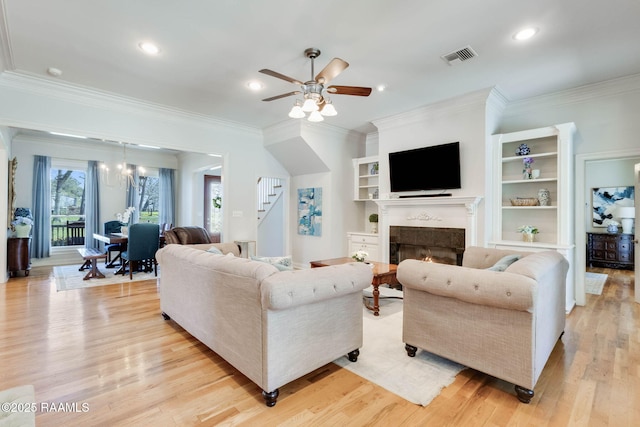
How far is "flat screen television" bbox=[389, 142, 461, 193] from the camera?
4598 mm

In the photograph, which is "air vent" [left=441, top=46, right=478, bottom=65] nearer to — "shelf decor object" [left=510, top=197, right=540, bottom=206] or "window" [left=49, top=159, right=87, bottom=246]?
"shelf decor object" [left=510, top=197, right=540, bottom=206]

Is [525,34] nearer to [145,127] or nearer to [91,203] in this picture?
[145,127]

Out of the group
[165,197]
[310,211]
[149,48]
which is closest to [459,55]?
[149,48]

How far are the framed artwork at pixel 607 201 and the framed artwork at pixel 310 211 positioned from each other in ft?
21.0

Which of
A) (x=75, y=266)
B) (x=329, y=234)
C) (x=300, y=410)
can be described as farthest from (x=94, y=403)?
(x=75, y=266)

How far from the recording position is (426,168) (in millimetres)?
4883

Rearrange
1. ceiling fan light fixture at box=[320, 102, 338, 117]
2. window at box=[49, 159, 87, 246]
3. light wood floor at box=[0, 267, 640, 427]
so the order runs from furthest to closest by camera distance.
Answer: window at box=[49, 159, 87, 246]
ceiling fan light fixture at box=[320, 102, 338, 117]
light wood floor at box=[0, 267, 640, 427]

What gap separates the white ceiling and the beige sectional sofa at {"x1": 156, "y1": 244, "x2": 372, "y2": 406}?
2.09 metres

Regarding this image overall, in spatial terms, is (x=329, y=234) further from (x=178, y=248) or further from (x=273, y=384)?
(x=273, y=384)

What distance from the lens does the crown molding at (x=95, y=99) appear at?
3914 millimetres

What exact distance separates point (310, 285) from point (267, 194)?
6213 mm

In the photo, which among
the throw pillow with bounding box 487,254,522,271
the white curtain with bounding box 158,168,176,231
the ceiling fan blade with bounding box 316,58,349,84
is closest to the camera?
the throw pillow with bounding box 487,254,522,271

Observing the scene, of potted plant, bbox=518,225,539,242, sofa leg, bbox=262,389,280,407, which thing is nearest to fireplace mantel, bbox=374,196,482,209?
potted plant, bbox=518,225,539,242

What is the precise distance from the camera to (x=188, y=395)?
2.08m
